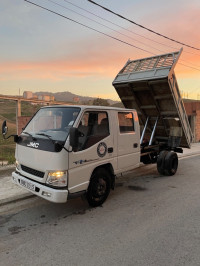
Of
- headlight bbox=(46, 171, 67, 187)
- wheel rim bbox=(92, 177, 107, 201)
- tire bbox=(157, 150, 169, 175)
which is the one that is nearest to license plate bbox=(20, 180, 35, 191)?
headlight bbox=(46, 171, 67, 187)

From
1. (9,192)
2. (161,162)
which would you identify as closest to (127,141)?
(161,162)

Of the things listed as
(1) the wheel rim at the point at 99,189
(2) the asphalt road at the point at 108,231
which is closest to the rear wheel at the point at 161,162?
(2) the asphalt road at the point at 108,231

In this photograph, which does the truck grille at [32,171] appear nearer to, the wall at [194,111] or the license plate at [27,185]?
the license plate at [27,185]

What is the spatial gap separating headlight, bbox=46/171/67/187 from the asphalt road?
0.77 meters

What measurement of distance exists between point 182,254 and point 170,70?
16.0ft

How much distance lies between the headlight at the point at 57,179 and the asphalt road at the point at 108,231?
769 millimetres

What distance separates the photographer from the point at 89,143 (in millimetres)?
4469

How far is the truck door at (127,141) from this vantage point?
17.6 ft

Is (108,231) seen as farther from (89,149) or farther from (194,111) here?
(194,111)

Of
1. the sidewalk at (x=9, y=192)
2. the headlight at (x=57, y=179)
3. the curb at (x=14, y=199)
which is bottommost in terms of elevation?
the curb at (x=14, y=199)

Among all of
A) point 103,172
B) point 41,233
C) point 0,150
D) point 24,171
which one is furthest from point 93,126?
point 0,150

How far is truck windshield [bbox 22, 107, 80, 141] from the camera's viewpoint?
4359mm

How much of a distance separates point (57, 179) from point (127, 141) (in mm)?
2248

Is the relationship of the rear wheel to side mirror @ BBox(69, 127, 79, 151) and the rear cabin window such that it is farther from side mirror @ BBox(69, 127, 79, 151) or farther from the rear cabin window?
side mirror @ BBox(69, 127, 79, 151)
